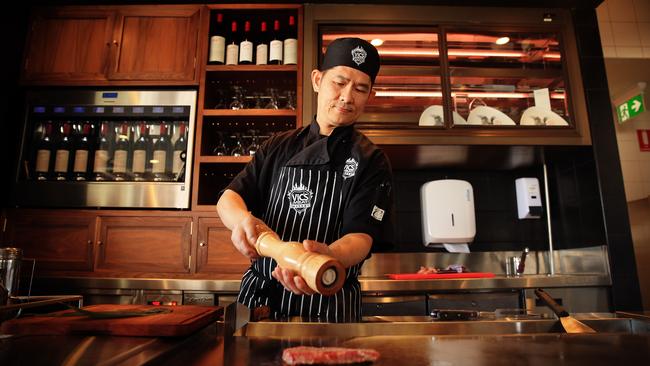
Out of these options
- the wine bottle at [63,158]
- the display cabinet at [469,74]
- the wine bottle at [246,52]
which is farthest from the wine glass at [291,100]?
the wine bottle at [63,158]

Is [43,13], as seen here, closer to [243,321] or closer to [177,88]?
[177,88]

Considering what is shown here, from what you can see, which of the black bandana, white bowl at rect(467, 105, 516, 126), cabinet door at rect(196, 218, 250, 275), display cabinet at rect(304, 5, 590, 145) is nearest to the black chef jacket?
the black bandana

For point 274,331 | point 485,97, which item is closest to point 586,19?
point 485,97

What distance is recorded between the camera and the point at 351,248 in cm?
95

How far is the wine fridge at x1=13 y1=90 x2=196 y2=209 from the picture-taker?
2393 millimetres

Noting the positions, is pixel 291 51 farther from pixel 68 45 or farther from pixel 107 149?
pixel 68 45

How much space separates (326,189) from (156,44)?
1938mm

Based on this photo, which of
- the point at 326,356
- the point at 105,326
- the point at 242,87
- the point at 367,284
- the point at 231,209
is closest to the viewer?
the point at 326,356

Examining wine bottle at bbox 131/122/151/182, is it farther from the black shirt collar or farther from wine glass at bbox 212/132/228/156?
the black shirt collar

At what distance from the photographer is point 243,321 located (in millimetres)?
852

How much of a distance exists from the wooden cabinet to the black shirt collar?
152 cm

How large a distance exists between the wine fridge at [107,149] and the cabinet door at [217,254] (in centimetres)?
22

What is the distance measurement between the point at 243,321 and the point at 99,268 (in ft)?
6.02

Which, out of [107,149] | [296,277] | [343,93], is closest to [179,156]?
[107,149]
